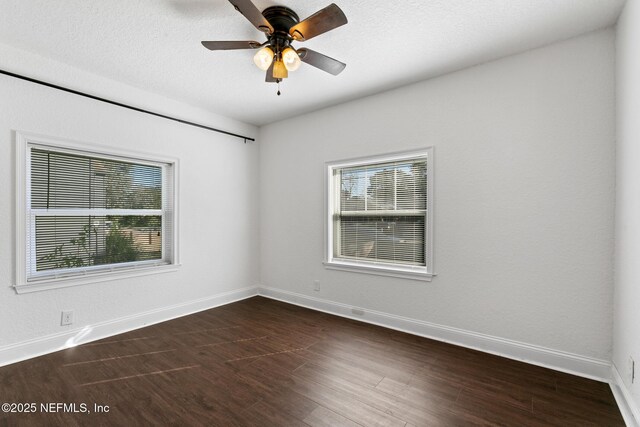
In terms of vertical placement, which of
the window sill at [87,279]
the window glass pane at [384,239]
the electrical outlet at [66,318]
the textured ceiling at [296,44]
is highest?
the textured ceiling at [296,44]

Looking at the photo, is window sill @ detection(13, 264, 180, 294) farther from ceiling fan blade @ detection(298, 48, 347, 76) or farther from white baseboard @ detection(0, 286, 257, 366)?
ceiling fan blade @ detection(298, 48, 347, 76)

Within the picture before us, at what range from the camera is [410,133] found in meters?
3.11

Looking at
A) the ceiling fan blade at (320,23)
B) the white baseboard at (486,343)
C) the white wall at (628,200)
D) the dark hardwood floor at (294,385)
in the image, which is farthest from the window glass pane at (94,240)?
the white wall at (628,200)

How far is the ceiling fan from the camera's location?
180 cm

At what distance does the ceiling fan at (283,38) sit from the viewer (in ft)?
5.89

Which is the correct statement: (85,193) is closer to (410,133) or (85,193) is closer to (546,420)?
(410,133)

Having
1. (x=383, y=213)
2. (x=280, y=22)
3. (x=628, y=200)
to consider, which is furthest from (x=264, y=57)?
(x=628, y=200)

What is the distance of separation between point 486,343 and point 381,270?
3.91 feet

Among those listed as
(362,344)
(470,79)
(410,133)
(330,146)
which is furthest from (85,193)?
(470,79)

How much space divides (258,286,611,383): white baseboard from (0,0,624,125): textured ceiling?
255cm

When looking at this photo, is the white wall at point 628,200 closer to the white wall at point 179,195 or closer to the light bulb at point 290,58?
the light bulb at point 290,58

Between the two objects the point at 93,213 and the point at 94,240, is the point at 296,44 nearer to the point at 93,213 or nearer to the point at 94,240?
the point at 93,213

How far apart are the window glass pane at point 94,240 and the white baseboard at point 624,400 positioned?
4.37 m

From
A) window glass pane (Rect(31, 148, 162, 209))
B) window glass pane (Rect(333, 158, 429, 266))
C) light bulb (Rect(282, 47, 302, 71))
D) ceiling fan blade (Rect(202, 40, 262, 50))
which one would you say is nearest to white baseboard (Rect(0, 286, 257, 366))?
window glass pane (Rect(31, 148, 162, 209))
